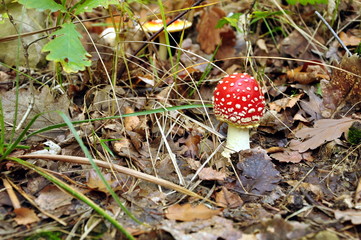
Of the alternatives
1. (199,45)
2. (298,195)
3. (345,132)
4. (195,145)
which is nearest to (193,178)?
(195,145)

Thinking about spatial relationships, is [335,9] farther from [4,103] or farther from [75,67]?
[4,103]

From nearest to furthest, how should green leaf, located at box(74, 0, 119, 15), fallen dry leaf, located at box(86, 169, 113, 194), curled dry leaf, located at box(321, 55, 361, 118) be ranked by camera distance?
fallen dry leaf, located at box(86, 169, 113, 194) < green leaf, located at box(74, 0, 119, 15) < curled dry leaf, located at box(321, 55, 361, 118)

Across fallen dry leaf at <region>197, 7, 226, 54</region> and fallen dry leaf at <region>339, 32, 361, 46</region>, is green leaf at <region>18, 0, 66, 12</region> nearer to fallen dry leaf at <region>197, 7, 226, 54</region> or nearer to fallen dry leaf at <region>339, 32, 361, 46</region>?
fallen dry leaf at <region>197, 7, 226, 54</region>

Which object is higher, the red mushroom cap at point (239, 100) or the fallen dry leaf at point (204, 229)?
the red mushroom cap at point (239, 100)

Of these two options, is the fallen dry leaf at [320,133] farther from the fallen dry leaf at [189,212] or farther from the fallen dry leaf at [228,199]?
the fallen dry leaf at [189,212]

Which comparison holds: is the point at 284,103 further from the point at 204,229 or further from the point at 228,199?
the point at 204,229

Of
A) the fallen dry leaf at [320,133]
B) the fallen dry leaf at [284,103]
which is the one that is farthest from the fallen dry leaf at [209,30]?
the fallen dry leaf at [320,133]

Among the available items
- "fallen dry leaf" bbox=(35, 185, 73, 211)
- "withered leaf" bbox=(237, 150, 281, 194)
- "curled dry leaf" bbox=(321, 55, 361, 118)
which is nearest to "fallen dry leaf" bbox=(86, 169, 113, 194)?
"fallen dry leaf" bbox=(35, 185, 73, 211)
